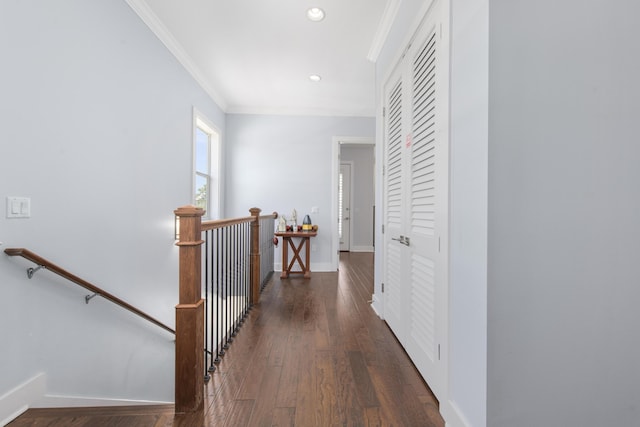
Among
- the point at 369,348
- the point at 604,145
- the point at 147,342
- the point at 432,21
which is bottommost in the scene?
the point at 147,342

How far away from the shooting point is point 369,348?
2.09 metres

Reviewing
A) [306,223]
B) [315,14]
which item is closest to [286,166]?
[306,223]

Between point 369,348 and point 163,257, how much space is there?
2164 millimetres

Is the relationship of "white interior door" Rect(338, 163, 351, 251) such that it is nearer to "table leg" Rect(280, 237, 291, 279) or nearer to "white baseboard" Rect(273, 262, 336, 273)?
"white baseboard" Rect(273, 262, 336, 273)

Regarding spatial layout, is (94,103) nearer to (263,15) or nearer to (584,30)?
(263,15)

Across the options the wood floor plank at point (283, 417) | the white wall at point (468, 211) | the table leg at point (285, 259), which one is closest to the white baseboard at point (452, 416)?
the white wall at point (468, 211)

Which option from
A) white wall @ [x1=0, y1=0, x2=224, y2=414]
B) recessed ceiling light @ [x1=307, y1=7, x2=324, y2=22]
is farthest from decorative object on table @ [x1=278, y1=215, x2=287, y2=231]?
recessed ceiling light @ [x1=307, y1=7, x2=324, y2=22]

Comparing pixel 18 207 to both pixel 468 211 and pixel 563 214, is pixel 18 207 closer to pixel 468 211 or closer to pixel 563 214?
pixel 468 211

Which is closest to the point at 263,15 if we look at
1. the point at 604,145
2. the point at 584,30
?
the point at 584,30

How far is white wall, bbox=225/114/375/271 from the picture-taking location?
475 centimetres

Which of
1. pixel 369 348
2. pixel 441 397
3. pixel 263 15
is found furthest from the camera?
pixel 263 15

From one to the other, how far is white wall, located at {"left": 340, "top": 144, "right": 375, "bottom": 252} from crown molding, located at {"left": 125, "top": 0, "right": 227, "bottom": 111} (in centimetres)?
405

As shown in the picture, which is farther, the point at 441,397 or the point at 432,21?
the point at 432,21

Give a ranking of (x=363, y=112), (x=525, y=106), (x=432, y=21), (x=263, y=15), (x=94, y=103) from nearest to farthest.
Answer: (x=525, y=106) → (x=432, y=21) → (x=94, y=103) → (x=263, y=15) → (x=363, y=112)
